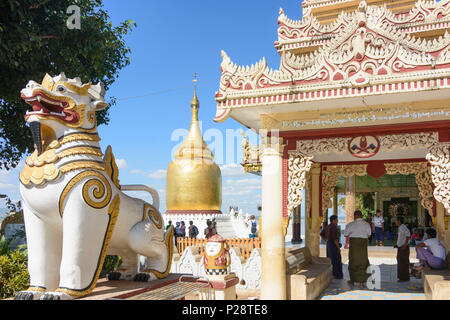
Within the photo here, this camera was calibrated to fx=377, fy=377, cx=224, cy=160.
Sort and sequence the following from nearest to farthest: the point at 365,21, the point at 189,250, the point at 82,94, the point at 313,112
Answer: the point at 82,94, the point at 365,21, the point at 313,112, the point at 189,250

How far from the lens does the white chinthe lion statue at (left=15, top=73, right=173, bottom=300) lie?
4195 mm

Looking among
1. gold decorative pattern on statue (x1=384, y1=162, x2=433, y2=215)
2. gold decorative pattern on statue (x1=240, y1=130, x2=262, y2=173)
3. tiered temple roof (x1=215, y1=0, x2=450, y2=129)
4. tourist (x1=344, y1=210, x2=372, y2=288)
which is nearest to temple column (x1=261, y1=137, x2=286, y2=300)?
tiered temple roof (x1=215, y1=0, x2=450, y2=129)

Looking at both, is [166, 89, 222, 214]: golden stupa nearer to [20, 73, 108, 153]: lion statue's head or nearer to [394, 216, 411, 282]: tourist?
[394, 216, 411, 282]: tourist

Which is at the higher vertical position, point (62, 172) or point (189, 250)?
point (62, 172)

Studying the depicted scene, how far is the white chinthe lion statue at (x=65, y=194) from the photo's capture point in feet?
13.8

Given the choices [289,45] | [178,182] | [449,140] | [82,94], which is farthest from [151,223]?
[178,182]

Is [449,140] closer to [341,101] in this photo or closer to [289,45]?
[341,101]

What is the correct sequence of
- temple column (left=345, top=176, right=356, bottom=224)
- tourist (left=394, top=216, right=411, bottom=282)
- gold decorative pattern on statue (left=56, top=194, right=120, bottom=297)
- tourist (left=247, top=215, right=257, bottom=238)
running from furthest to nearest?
tourist (left=247, top=215, right=257, bottom=238)
temple column (left=345, top=176, right=356, bottom=224)
tourist (left=394, top=216, right=411, bottom=282)
gold decorative pattern on statue (left=56, top=194, right=120, bottom=297)

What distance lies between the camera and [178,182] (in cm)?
2461

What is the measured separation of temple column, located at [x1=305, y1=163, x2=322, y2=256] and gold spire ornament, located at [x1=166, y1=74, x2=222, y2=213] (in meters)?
14.3

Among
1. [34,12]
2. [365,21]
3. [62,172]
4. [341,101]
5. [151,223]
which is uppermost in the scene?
[34,12]

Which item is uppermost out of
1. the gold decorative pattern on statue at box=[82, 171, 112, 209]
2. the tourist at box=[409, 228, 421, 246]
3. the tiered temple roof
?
the tiered temple roof

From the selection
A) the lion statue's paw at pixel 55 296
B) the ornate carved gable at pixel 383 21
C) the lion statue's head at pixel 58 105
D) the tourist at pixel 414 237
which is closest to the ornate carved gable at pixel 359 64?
the lion statue's head at pixel 58 105

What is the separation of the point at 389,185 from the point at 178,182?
13.1 meters
